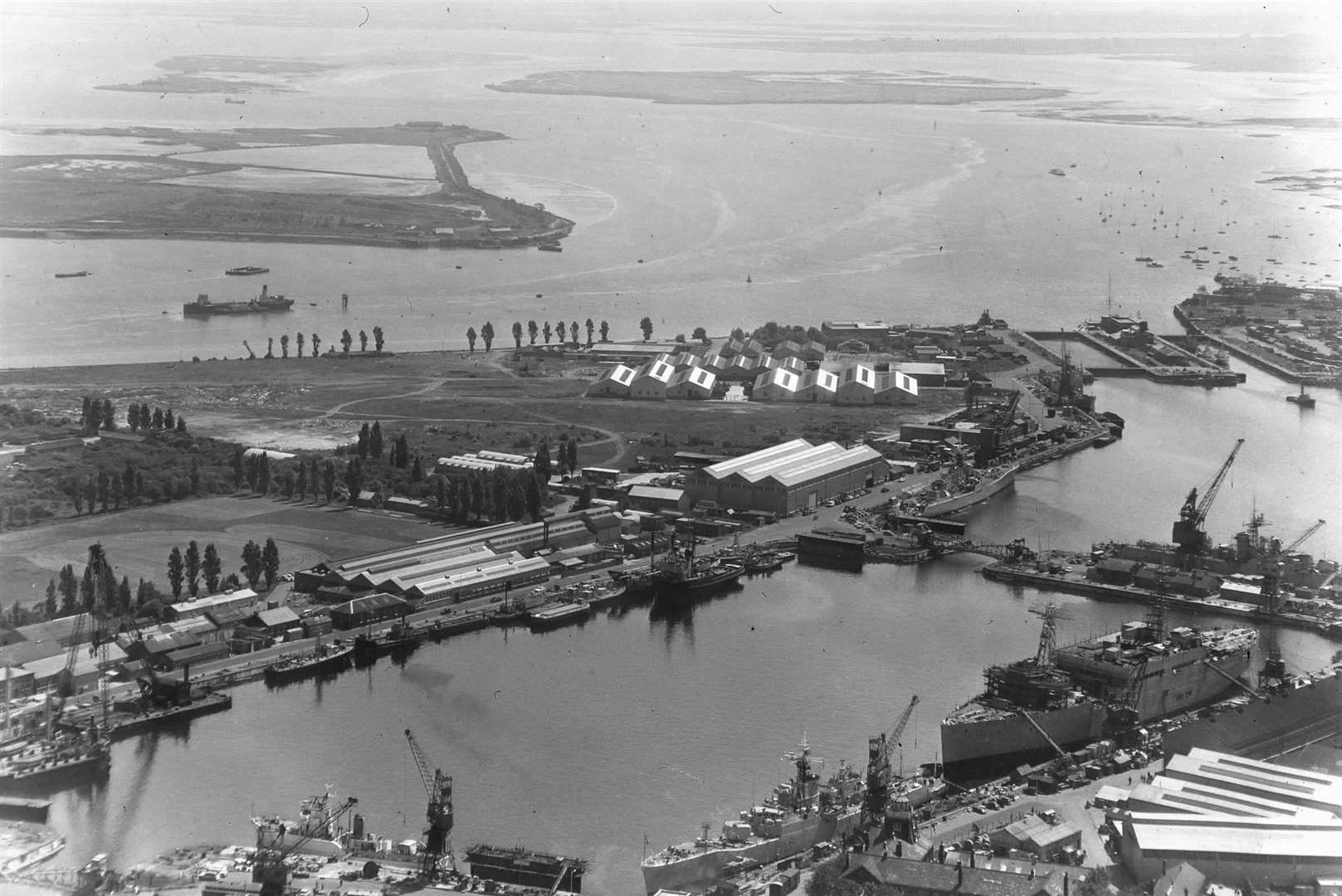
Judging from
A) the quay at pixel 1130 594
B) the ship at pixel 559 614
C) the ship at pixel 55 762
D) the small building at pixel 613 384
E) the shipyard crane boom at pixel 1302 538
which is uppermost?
the small building at pixel 613 384

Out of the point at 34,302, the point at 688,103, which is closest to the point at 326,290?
the point at 34,302

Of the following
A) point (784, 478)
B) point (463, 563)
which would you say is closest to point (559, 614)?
point (463, 563)

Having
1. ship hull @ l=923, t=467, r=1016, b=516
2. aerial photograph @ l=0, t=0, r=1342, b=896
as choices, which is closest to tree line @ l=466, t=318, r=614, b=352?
aerial photograph @ l=0, t=0, r=1342, b=896

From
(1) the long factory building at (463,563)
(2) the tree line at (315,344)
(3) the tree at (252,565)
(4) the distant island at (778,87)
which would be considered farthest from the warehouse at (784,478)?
(4) the distant island at (778,87)

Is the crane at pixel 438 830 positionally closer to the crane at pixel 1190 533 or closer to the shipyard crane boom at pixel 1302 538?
the crane at pixel 1190 533

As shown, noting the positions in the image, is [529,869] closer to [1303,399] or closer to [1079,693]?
[1079,693]
